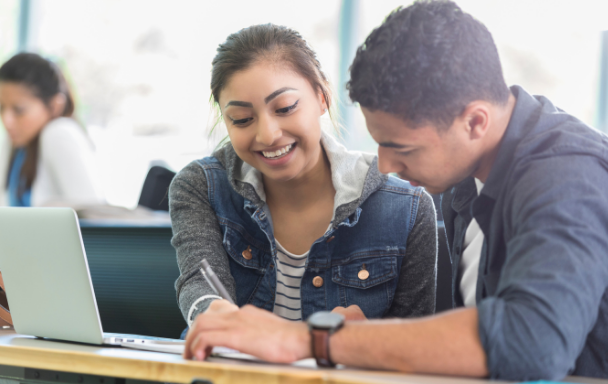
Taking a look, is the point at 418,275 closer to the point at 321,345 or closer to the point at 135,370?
the point at 321,345

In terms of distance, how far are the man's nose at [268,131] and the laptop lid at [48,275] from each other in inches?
18.5

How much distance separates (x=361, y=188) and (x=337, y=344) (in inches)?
27.1

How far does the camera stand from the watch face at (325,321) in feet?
2.39

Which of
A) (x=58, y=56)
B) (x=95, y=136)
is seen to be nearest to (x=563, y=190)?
(x=95, y=136)

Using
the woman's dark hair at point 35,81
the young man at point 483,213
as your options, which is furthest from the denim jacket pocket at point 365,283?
the woman's dark hair at point 35,81

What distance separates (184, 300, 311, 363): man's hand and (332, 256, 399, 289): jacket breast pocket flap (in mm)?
590

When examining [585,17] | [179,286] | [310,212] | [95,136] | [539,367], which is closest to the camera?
[539,367]

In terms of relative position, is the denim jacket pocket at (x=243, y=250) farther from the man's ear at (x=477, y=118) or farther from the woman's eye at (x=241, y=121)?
the man's ear at (x=477, y=118)

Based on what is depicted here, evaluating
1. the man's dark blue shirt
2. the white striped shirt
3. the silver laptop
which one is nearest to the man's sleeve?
the man's dark blue shirt

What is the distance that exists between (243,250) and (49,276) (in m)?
0.51

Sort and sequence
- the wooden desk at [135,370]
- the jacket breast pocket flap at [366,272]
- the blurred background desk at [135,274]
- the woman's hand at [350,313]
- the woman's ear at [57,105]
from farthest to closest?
the woman's ear at [57,105], the blurred background desk at [135,274], the jacket breast pocket flap at [366,272], the woman's hand at [350,313], the wooden desk at [135,370]

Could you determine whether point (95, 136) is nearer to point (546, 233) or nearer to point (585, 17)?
point (585, 17)

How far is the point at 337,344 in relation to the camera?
28.2 inches

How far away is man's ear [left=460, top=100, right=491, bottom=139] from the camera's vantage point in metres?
0.92
